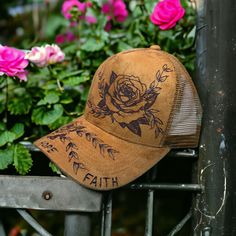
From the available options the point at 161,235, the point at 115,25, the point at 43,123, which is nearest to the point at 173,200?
the point at 161,235

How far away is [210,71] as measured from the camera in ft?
5.19

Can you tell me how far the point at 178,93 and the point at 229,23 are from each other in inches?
11.5

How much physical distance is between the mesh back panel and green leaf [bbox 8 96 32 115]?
2.03ft

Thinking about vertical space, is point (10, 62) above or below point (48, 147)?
above

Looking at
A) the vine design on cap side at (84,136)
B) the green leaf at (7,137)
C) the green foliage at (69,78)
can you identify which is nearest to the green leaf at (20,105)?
the green foliage at (69,78)

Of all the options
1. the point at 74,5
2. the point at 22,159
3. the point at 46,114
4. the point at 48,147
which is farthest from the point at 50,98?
the point at 74,5

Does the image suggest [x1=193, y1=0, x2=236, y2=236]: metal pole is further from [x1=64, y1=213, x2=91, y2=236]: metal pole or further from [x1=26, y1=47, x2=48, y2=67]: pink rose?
Answer: [x1=26, y1=47, x2=48, y2=67]: pink rose

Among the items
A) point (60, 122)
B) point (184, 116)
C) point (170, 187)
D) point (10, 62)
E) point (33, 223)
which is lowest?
point (33, 223)

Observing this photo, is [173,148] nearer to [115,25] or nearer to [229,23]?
[229,23]

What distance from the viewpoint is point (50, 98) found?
6.23 ft

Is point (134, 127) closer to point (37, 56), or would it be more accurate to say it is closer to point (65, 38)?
point (37, 56)

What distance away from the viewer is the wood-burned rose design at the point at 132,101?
150 cm

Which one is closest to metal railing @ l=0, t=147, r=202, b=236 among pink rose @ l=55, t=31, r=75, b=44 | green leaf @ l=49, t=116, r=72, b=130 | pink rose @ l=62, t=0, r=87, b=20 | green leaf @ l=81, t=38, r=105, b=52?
green leaf @ l=49, t=116, r=72, b=130

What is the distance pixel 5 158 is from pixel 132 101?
0.48 m
